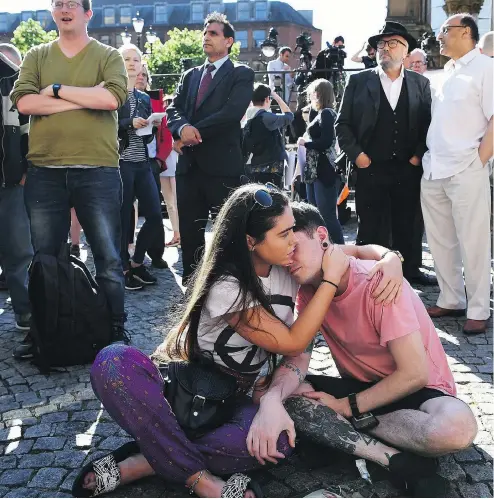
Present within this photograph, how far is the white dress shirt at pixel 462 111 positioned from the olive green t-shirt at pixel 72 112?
2268 millimetres

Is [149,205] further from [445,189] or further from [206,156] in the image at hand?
[445,189]

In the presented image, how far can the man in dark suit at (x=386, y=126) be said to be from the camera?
5.90 meters

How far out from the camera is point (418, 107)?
19.5ft

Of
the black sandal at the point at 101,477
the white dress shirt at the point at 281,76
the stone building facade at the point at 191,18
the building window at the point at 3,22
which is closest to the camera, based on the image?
the black sandal at the point at 101,477

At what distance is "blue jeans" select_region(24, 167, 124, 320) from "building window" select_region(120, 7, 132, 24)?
91.6m

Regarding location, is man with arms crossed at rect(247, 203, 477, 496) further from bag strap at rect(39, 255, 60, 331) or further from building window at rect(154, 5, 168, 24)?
building window at rect(154, 5, 168, 24)

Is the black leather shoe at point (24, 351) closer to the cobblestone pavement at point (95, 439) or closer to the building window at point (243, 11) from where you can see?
the cobblestone pavement at point (95, 439)

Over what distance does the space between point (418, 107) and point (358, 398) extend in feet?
11.4

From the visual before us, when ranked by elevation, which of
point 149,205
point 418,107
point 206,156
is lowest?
point 149,205

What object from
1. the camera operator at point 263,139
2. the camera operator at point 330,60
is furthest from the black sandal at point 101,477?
the camera operator at point 330,60

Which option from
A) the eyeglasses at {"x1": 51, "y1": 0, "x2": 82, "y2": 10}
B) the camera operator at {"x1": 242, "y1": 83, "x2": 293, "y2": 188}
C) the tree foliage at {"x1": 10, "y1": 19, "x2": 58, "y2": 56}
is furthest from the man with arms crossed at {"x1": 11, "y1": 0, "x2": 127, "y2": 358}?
the tree foliage at {"x1": 10, "y1": 19, "x2": 58, "y2": 56}

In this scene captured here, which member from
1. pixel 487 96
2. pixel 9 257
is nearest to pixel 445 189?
pixel 487 96

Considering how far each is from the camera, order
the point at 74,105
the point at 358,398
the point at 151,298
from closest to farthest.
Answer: the point at 358,398 < the point at 74,105 < the point at 151,298

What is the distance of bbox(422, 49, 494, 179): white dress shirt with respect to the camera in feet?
16.7
